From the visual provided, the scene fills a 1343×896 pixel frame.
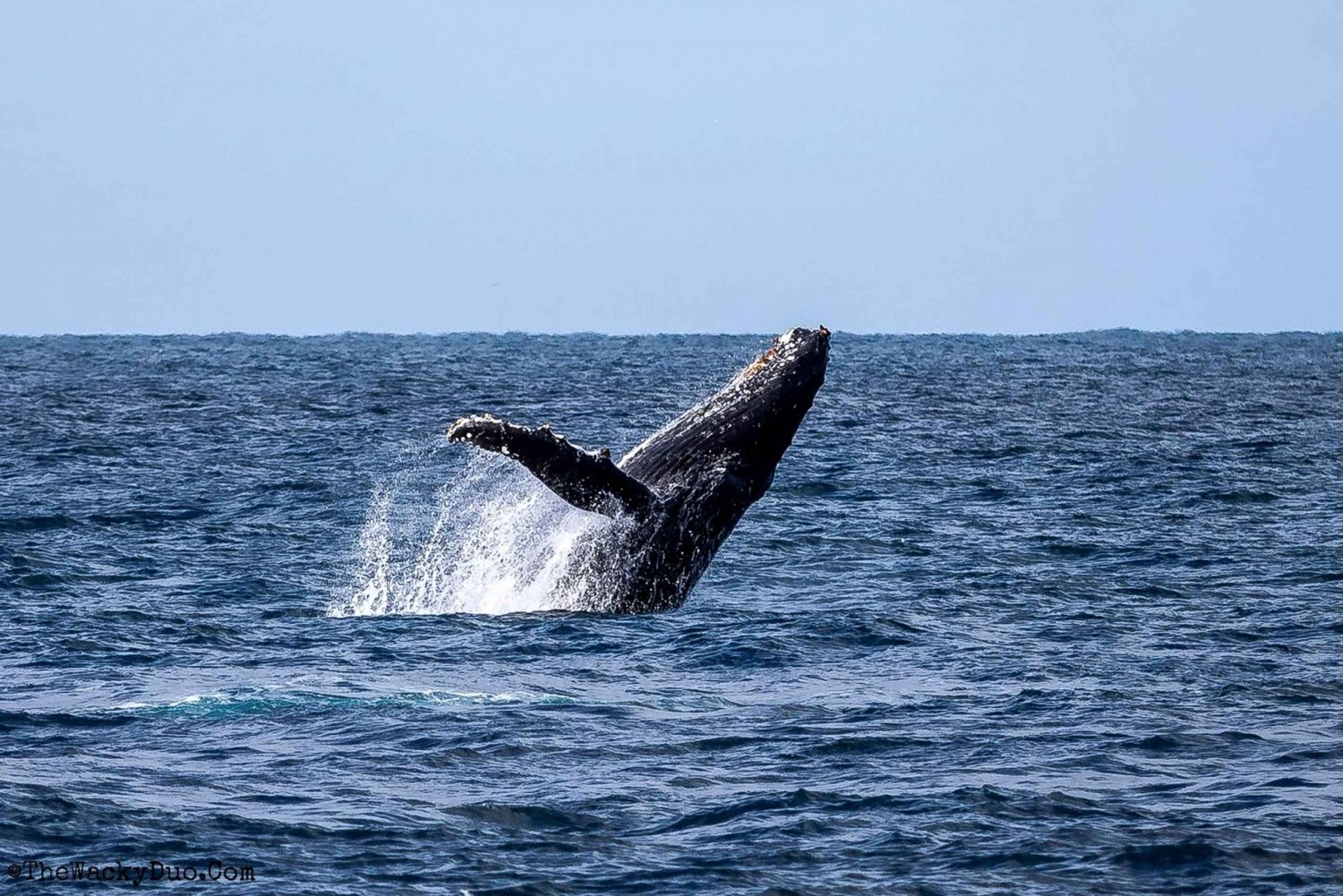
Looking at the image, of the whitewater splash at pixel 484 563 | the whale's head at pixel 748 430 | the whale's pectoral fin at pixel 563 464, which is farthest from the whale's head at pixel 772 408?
the whitewater splash at pixel 484 563

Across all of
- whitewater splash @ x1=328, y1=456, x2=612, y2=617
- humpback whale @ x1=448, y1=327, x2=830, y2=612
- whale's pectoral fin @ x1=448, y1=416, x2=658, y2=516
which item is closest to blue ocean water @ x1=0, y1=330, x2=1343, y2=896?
whitewater splash @ x1=328, y1=456, x2=612, y2=617

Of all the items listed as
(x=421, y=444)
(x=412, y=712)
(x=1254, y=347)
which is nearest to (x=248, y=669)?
(x=412, y=712)

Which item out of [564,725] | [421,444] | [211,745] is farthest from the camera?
[421,444]

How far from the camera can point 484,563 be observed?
18.5 metres

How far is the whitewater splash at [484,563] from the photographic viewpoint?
55.0 ft

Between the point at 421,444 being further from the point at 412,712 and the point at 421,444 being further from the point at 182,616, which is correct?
→ the point at 412,712

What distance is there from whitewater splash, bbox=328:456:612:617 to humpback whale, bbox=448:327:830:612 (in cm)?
32

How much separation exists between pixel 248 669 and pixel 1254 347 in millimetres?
103293

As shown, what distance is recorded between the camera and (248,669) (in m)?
14.3

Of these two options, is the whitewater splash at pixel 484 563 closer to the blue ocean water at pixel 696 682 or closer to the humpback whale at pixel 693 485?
the blue ocean water at pixel 696 682

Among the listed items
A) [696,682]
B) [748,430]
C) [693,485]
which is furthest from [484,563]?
[696,682]

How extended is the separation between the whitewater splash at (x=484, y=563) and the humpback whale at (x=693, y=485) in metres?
0.32

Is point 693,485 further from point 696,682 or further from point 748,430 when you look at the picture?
point 696,682

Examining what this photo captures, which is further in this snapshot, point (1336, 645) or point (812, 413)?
point (812, 413)
